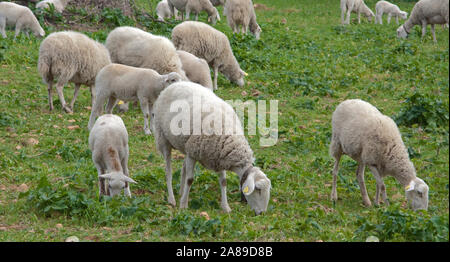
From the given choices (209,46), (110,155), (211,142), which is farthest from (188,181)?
(209,46)

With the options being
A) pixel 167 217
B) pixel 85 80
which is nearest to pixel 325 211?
pixel 167 217

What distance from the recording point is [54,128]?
946cm

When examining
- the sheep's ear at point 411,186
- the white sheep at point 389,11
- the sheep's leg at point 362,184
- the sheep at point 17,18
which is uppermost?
the sheep at point 17,18

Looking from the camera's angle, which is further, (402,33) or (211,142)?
(402,33)

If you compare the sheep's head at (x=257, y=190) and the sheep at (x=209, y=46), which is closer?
the sheep's head at (x=257, y=190)

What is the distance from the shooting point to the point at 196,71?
442 inches

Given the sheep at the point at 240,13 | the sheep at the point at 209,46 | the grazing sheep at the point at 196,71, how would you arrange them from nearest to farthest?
the grazing sheep at the point at 196,71 → the sheep at the point at 209,46 → the sheep at the point at 240,13

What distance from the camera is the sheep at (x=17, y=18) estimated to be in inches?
574

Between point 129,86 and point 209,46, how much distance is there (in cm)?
380

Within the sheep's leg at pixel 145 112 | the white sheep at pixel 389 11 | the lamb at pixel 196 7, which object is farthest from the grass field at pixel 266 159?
the white sheep at pixel 389 11

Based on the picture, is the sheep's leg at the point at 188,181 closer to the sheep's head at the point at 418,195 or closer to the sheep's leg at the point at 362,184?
the sheep's leg at the point at 362,184

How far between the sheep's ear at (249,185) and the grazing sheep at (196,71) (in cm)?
474

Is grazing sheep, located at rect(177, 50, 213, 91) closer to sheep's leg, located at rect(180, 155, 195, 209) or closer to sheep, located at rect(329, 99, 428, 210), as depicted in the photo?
sheep, located at rect(329, 99, 428, 210)

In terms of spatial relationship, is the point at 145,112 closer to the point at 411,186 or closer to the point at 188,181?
the point at 188,181
